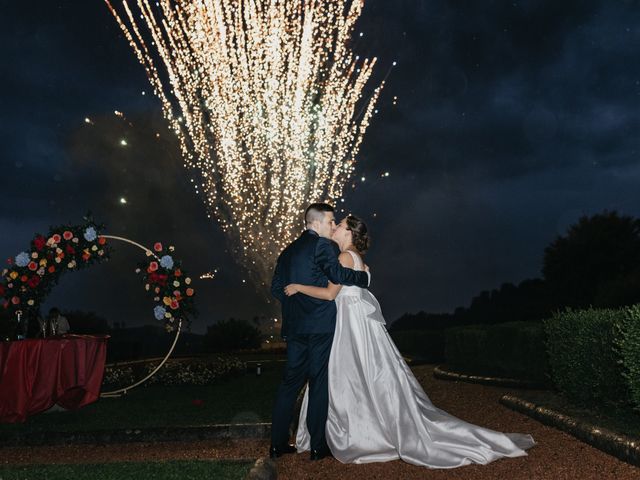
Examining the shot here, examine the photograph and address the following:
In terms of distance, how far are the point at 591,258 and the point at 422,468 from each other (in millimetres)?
35697

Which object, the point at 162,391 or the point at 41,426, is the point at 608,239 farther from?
the point at 41,426

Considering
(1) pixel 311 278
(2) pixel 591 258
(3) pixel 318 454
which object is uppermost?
(2) pixel 591 258

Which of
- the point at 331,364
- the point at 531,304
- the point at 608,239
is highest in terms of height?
the point at 608,239

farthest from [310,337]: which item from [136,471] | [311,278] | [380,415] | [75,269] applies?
[75,269]

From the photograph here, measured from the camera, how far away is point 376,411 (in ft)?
22.0

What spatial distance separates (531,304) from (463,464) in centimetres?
3470

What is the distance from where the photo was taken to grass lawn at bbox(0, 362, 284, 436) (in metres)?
8.94

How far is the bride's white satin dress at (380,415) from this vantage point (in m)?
6.37

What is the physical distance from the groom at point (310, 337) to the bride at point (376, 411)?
142 millimetres

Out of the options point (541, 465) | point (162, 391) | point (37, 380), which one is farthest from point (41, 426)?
point (541, 465)

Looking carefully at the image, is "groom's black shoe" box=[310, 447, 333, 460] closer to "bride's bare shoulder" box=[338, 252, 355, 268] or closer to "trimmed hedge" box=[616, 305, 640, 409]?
"bride's bare shoulder" box=[338, 252, 355, 268]

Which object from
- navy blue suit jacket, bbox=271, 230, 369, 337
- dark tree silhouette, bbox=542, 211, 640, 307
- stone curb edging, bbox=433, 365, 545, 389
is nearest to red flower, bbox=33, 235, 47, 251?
navy blue suit jacket, bbox=271, 230, 369, 337

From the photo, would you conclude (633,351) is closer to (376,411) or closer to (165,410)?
(376,411)

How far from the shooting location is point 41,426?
928 cm
